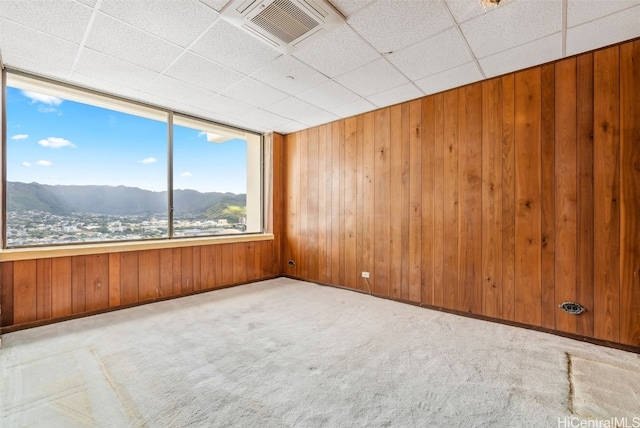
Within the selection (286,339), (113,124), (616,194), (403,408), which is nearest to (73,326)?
(286,339)

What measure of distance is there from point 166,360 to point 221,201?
115 inches

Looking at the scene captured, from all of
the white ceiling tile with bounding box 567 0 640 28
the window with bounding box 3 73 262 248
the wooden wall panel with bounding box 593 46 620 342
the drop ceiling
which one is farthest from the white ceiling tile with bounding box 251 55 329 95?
the wooden wall panel with bounding box 593 46 620 342

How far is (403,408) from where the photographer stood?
64.9 inches

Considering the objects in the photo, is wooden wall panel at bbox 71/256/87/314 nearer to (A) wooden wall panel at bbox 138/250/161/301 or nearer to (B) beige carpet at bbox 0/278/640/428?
(B) beige carpet at bbox 0/278/640/428

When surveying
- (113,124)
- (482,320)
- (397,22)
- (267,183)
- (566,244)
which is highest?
(397,22)

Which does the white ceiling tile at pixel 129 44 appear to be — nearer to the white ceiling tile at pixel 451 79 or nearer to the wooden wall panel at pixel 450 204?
the white ceiling tile at pixel 451 79

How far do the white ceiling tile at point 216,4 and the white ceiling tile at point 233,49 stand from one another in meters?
0.13

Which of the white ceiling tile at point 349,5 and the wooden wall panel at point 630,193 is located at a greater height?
the white ceiling tile at point 349,5

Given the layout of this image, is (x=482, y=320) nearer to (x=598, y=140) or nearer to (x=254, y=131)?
(x=598, y=140)

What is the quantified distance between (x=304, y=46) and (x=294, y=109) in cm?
147

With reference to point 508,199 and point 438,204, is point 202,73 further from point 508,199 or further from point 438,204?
point 508,199

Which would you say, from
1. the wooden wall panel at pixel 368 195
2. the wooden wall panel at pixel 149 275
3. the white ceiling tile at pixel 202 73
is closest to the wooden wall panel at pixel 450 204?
Answer: the wooden wall panel at pixel 368 195

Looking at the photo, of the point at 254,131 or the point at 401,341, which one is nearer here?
the point at 401,341

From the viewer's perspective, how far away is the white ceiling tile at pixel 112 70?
2.61 meters
